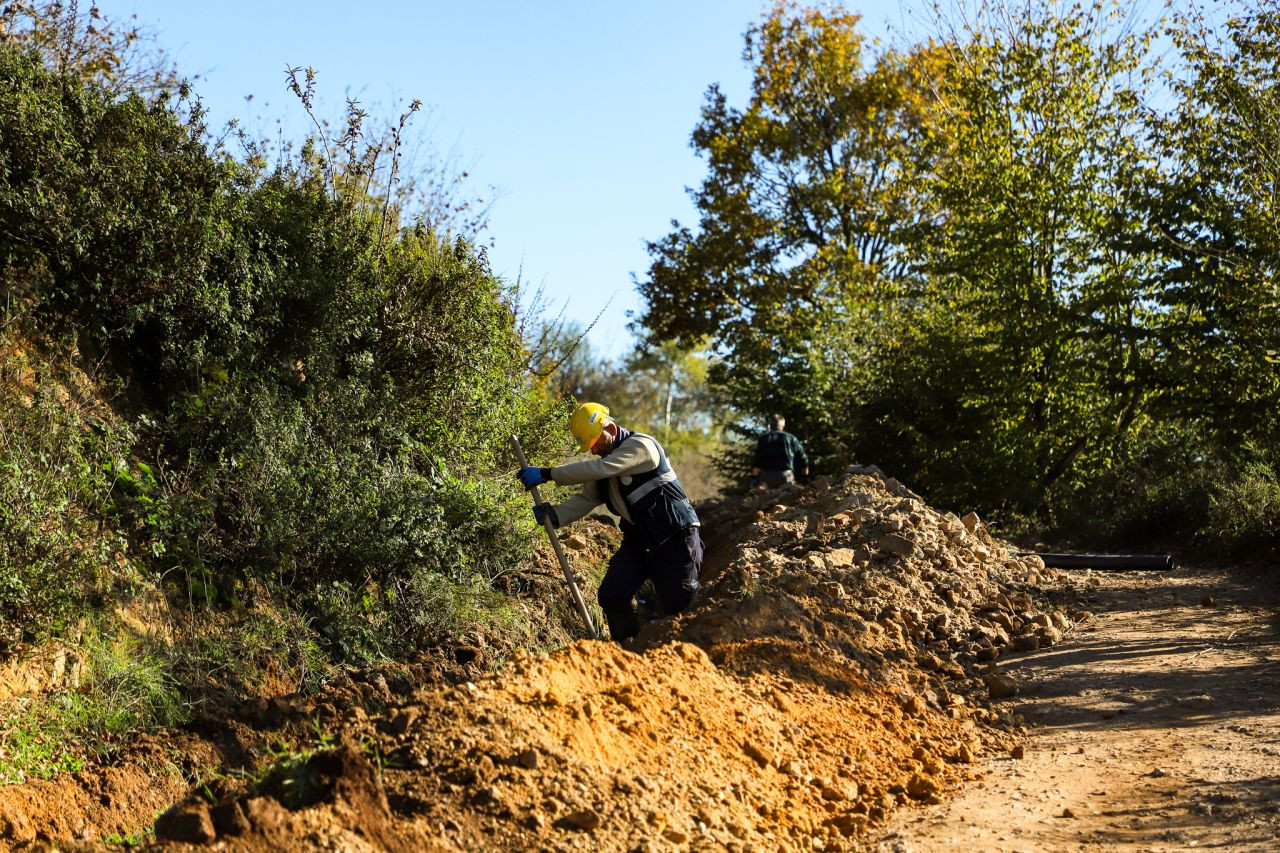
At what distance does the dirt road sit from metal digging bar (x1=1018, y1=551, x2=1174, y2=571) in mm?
2098

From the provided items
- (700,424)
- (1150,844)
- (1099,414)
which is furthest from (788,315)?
(700,424)

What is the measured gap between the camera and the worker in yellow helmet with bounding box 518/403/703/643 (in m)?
7.76

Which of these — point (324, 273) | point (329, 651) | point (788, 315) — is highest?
point (788, 315)

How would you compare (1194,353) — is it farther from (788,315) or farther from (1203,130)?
(788,315)

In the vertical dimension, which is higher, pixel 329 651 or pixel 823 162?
pixel 823 162

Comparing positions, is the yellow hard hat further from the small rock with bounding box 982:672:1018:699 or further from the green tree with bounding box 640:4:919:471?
the green tree with bounding box 640:4:919:471

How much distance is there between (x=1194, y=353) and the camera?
45.1ft

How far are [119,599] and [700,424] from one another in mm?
39877

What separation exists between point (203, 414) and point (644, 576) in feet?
11.3

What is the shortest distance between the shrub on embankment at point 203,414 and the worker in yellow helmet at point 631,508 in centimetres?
99

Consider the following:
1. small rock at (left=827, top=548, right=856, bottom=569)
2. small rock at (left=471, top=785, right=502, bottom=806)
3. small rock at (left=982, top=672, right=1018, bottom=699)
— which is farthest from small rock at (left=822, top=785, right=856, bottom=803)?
small rock at (left=827, top=548, right=856, bottom=569)

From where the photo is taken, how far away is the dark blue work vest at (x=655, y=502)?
791 cm

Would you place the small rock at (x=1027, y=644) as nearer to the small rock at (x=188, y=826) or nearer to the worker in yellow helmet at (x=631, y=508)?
the worker in yellow helmet at (x=631, y=508)

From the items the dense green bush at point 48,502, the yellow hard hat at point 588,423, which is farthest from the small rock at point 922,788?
the dense green bush at point 48,502
